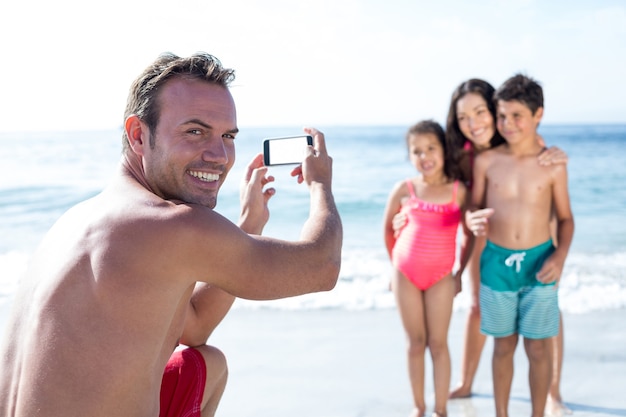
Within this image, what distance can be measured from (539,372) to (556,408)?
60 centimetres

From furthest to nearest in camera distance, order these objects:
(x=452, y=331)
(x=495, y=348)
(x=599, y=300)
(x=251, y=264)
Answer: (x=599, y=300) < (x=452, y=331) < (x=495, y=348) < (x=251, y=264)

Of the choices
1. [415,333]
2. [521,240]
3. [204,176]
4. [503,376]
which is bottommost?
[503,376]

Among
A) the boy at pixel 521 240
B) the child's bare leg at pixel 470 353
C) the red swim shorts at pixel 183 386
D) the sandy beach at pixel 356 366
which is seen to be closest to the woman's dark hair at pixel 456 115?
the boy at pixel 521 240

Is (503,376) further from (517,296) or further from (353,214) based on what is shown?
(353,214)

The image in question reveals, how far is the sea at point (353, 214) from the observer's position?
23.0ft

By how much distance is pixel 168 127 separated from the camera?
2232mm

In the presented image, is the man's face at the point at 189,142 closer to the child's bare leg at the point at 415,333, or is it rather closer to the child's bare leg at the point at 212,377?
the child's bare leg at the point at 212,377

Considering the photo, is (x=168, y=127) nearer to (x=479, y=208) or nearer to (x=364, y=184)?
(x=479, y=208)

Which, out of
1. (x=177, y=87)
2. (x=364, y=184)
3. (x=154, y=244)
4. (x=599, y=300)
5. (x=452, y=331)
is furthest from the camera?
(x=364, y=184)

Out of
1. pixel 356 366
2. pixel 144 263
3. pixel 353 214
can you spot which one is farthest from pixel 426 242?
pixel 353 214

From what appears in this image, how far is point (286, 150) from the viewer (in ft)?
8.87

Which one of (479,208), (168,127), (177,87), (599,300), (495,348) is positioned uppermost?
(177,87)

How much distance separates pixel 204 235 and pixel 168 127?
498 millimetres

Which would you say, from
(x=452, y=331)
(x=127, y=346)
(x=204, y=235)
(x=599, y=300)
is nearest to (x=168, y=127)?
(x=204, y=235)
